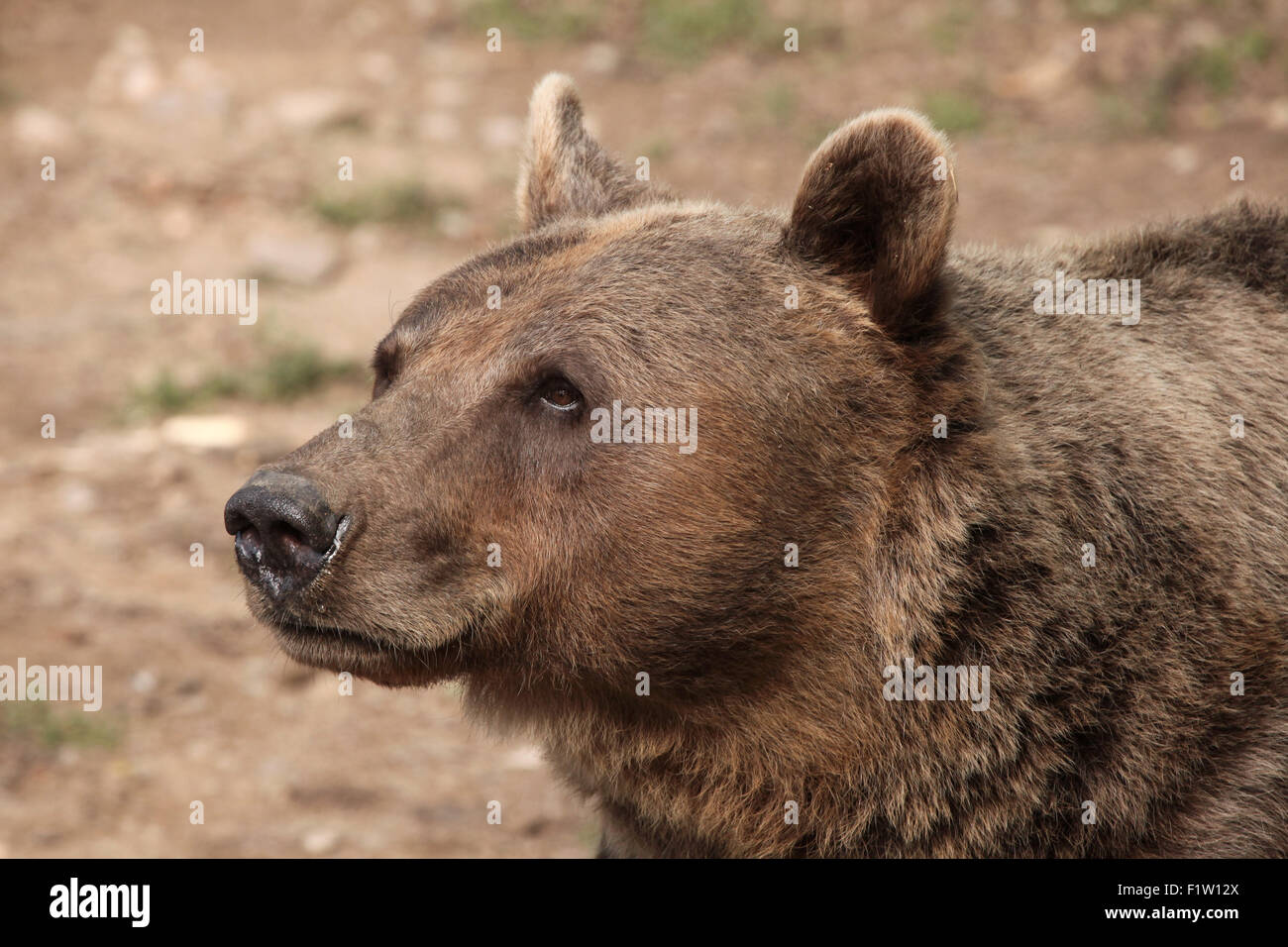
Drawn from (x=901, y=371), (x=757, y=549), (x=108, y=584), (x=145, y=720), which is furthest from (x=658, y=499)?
(x=108, y=584)

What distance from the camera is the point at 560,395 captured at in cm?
436

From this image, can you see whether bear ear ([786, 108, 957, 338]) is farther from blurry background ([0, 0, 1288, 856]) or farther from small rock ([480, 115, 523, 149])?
small rock ([480, 115, 523, 149])

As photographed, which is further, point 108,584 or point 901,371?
point 108,584

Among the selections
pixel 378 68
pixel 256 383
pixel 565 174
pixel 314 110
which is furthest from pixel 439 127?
pixel 565 174

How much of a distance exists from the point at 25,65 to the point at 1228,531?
40.5ft

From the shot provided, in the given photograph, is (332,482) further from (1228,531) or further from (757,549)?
(1228,531)

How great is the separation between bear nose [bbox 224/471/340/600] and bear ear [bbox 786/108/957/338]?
1.64 m

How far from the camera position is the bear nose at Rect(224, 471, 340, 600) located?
3.98 meters

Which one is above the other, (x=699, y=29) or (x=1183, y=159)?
(x=699, y=29)

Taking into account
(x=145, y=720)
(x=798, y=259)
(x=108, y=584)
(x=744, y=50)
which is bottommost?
(x=145, y=720)

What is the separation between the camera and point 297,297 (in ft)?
34.8

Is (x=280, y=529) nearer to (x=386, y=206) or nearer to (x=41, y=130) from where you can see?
(x=386, y=206)

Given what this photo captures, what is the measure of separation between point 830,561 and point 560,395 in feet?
3.01
